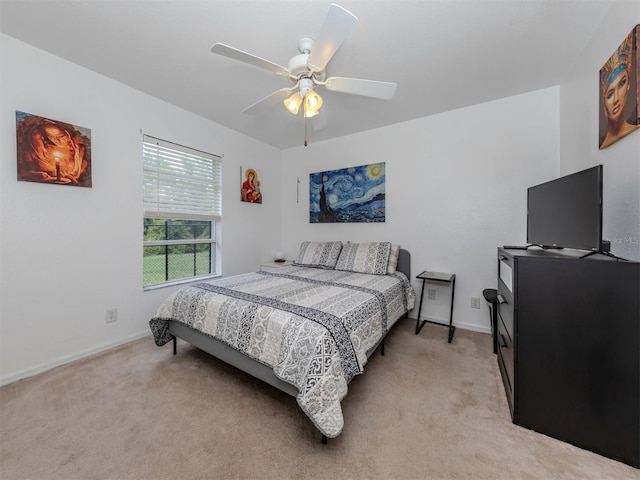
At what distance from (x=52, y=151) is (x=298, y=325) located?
7.90ft

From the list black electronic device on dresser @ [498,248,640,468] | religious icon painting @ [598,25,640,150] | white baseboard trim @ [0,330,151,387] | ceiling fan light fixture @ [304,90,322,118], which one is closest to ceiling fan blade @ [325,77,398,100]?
ceiling fan light fixture @ [304,90,322,118]

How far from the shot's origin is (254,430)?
1.45 m

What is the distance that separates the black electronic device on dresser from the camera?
1205 mm

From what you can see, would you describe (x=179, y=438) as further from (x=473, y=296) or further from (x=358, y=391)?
(x=473, y=296)

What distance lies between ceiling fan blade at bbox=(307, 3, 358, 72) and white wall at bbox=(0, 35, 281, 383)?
6.68 feet

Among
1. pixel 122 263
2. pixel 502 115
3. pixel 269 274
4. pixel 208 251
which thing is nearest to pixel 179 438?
pixel 269 274

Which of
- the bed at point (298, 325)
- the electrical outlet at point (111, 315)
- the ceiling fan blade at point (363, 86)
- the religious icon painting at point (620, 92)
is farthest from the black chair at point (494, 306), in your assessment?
the electrical outlet at point (111, 315)

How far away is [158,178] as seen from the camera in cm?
271

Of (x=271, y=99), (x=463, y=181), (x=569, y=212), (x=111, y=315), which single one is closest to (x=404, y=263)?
(x=463, y=181)

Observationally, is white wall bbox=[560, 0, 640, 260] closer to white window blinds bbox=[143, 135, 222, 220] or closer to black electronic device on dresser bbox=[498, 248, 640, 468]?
black electronic device on dresser bbox=[498, 248, 640, 468]

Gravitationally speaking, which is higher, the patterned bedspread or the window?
the window

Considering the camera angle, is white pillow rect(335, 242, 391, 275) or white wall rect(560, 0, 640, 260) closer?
white wall rect(560, 0, 640, 260)

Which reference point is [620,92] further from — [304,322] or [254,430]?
[254,430]

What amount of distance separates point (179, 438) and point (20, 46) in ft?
9.76
